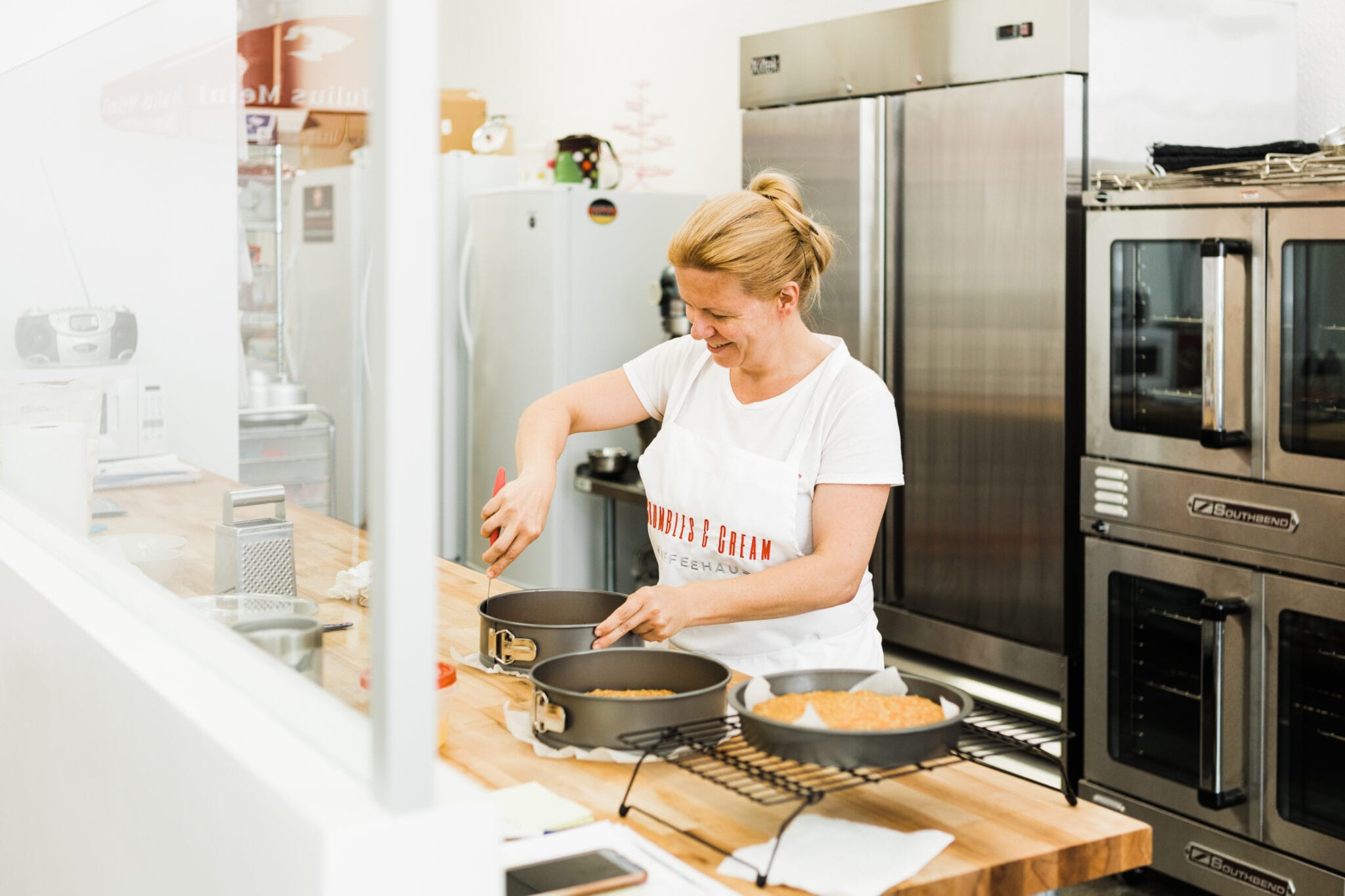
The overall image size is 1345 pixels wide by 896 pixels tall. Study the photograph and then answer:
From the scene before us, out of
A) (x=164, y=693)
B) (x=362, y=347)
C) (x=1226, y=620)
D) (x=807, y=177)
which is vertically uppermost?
(x=807, y=177)

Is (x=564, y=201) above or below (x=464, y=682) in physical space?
above

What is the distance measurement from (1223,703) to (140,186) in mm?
2253

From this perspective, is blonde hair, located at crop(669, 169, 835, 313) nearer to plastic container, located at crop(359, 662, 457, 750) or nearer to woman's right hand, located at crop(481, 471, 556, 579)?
woman's right hand, located at crop(481, 471, 556, 579)

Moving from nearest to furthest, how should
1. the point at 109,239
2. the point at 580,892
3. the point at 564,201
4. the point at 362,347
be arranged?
the point at 362,347 → the point at 580,892 → the point at 109,239 → the point at 564,201

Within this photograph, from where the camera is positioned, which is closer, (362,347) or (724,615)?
(362,347)

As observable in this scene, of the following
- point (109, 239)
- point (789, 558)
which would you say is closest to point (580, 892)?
point (789, 558)

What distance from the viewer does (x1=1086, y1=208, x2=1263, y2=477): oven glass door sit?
2.66 m

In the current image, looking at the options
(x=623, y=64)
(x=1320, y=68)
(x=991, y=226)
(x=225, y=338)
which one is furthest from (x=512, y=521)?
(x=623, y=64)

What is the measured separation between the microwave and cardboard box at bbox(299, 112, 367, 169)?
2.45 ft

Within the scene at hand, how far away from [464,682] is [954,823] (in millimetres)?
725

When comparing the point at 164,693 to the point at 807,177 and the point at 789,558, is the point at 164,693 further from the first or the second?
the point at 807,177

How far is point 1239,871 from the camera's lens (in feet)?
9.00

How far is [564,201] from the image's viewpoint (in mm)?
4324

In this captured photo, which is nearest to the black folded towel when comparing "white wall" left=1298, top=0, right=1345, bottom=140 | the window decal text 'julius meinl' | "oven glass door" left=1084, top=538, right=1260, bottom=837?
"white wall" left=1298, top=0, right=1345, bottom=140
